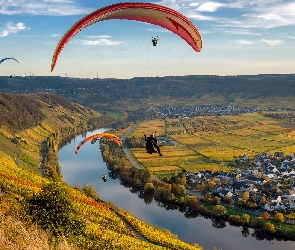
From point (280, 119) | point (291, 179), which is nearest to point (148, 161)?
point (291, 179)

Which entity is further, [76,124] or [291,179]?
[76,124]

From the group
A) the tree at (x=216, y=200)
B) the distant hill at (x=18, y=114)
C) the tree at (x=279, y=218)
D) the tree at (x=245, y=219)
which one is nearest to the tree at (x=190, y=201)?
the tree at (x=216, y=200)

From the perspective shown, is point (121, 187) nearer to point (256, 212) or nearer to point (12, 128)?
point (256, 212)

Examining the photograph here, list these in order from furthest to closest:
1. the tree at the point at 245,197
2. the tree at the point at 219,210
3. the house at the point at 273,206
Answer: the tree at the point at 245,197 < the house at the point at 273,206 < the tree at the point at 219,210

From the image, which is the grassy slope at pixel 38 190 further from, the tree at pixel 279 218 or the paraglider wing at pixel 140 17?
the tree at pixel 279 218

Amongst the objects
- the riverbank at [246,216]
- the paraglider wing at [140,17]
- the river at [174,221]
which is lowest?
the river at [174,221]

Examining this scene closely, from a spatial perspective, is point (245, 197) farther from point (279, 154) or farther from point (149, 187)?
point (279, 154)

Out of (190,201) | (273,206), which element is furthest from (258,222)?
(190,201)
